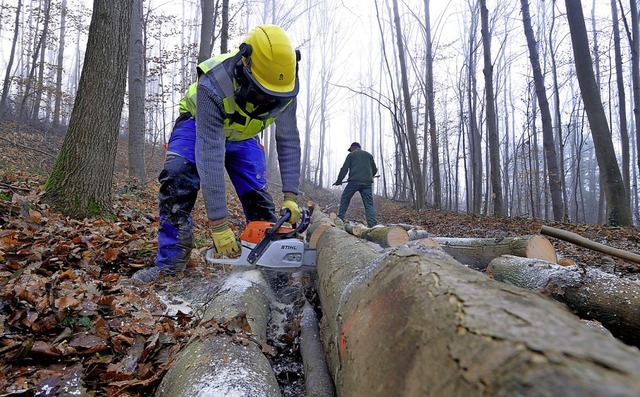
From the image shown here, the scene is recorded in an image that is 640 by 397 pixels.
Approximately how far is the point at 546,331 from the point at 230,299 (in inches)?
69.2

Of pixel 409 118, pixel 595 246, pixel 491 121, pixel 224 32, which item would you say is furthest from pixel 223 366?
pixel 409 118

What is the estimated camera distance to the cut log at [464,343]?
483 mm

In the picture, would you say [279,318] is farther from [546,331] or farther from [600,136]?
[600,136]

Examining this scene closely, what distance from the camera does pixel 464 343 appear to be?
23.9 inches

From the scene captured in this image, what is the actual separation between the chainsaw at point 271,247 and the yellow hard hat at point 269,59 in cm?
91

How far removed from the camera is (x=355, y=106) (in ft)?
144

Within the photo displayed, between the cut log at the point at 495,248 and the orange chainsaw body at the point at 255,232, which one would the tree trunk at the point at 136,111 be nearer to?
the orange chainsaw body at the point at 255,232

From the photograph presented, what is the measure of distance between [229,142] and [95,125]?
1791 millimetres

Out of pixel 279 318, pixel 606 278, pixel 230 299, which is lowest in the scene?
pixel 279 318

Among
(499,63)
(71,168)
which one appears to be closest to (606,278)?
(71,168)

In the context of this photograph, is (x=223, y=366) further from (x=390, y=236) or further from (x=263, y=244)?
(x=390, y=236)

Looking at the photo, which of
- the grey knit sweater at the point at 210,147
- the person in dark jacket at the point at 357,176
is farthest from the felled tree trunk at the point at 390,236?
the person in dark jacket at the point at 357,176

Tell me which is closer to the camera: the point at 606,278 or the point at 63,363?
the point at 63,363

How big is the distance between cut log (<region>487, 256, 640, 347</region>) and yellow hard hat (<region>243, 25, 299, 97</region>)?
81.5 inches
